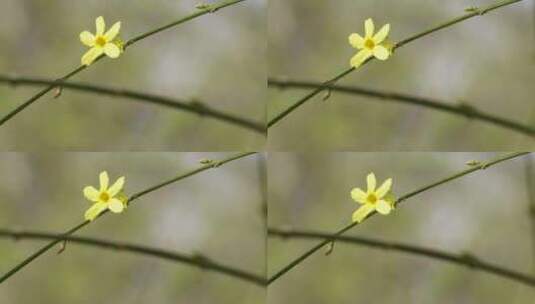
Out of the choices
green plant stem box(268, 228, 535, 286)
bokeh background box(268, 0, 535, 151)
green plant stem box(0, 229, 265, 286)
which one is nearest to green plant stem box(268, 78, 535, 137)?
bokeh background box(268, 0, 535, 151)

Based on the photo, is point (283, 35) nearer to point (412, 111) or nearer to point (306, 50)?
point (306, 50)

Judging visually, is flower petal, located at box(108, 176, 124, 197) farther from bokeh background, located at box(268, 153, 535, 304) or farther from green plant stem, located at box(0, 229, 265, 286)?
bokeh background, located at box(268, 153, 535, 304)

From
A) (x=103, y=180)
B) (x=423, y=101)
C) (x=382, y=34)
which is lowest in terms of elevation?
(x=103, y=180)

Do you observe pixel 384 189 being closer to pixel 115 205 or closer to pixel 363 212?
pixel 363 212

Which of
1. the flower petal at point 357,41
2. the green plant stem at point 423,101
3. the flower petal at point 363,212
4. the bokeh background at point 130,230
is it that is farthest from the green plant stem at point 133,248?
the flower petal at point 357,41

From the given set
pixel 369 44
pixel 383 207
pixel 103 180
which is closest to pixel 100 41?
pixel 103 180

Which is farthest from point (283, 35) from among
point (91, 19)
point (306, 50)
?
point (91, 19)
